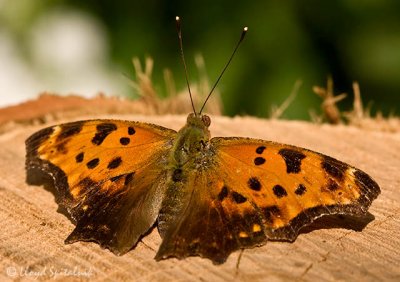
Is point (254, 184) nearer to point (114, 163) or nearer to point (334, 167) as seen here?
point (334, 167)

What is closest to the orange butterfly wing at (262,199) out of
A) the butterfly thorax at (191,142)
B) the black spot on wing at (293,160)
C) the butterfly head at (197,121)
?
the black spot on wing at (293,160)

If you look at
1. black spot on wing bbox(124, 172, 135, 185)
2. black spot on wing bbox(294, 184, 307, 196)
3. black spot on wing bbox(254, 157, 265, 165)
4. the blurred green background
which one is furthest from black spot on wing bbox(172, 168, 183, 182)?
the blurred green background

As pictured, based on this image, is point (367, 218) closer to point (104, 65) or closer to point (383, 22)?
point (383, 22)

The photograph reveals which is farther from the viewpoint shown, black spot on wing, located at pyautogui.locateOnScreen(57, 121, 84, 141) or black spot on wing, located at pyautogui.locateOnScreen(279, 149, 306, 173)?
black spot on wing, located at pyautogui.locateOnScreen(57, 121, 84, 141)

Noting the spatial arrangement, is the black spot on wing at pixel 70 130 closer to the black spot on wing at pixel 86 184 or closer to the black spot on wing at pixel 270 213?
the black spot on wing at pixel 86 184

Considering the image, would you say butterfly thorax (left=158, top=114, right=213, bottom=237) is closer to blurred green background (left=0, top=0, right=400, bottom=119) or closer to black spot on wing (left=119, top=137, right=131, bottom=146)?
black spot on wing (left=119, top=137, right=131, bottom=146)

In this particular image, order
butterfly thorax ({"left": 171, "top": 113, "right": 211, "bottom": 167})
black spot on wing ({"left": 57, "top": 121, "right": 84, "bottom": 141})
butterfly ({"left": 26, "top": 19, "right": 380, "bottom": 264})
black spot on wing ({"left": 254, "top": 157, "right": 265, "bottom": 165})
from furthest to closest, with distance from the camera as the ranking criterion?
1. black spot on wing ({"left": 57, "top": 121, "right": 84, "bottom": 141})
2. butterfly thorax ({"left": 171, "top": 113, "right": 211, "bottom": 167})
3. black spot on wing ({"left": 254, "top": 157, "right": 265, "bottom": 165})
4. butterfly ({"left": 26, "top": 19, "right": 380, "bottom": 264})

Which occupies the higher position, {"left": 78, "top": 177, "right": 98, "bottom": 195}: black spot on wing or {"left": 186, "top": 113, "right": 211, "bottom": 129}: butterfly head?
{"left": 186, "top": 113, "right": 211, "bottom": 129}: butterfly head

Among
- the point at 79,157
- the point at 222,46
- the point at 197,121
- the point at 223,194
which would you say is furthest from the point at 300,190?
the point at 222,46

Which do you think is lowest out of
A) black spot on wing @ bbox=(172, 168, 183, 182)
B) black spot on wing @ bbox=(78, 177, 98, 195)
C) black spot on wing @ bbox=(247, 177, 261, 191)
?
black spot on wing @ bbox=(78, 177, 98, 195)
